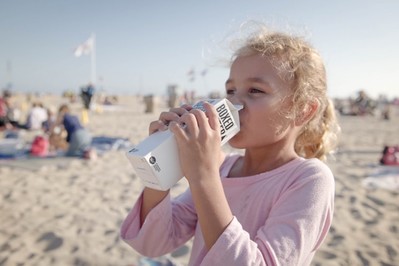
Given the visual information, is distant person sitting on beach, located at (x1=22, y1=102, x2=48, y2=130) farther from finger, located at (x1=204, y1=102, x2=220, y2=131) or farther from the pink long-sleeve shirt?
finger, located at (x1=204, y1=102, x2=220, y2=131)

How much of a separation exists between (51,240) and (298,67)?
281 centimetres

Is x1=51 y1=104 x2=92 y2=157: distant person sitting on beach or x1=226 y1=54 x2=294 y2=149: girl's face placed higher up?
x1=226 y1=54 x2=294 y2=149: girl's face

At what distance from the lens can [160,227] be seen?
124 centimetres

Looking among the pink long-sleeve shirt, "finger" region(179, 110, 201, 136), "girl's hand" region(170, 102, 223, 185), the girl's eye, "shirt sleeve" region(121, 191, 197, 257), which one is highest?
the girl's eye

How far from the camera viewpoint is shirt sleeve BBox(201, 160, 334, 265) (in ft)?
2.72

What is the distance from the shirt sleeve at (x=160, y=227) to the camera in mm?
1224

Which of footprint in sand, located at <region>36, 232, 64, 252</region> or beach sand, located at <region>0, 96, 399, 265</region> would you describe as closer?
beach sand, located at <region>0, 96, 399, 265</region>

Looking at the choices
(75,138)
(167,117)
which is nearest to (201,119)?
(167,117)

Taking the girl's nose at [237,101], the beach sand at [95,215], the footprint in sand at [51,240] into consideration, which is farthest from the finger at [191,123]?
the footprint in sand at [51,240]

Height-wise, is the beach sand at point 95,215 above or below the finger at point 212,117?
below

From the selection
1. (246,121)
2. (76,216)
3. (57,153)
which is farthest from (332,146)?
(57,153)

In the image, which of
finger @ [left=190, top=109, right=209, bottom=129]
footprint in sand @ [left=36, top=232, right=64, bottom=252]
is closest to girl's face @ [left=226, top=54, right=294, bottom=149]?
finger @ [left=190, top=109, right=209, bottom=129]

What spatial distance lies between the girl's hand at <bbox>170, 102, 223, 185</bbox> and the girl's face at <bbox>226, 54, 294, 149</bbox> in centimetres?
25

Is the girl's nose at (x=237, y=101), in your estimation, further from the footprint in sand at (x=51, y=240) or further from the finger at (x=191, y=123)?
the footprint in sand at (x=51, y=240)
